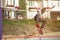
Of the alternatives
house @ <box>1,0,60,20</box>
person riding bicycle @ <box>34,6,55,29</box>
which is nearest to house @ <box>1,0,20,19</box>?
house @ <box>1,0,60,20</box>

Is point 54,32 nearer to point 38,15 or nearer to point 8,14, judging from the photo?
point 38,15

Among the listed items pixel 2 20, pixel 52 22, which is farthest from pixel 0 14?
pixel 52 22

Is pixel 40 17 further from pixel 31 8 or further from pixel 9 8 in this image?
pixel 9 8

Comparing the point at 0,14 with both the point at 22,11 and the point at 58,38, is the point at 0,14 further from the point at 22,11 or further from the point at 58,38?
the point at 58,38

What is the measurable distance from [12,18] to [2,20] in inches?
3.3

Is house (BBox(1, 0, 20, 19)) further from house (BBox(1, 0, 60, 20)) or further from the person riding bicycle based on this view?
the person riding bicycle

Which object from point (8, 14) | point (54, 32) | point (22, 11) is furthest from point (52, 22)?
point (8, 14)

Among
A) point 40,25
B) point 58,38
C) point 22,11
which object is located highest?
point 22,11

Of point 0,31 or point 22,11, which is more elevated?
point 22,11

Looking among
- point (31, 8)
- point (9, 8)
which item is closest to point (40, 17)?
point (31, 8)

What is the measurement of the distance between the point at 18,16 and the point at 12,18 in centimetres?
5

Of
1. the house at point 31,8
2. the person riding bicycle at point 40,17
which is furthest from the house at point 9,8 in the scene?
the person riding bicycle at point 40,17

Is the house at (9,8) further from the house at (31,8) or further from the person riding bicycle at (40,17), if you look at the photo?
the person riding bicycle at (40,17)

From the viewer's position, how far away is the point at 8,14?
126cm
